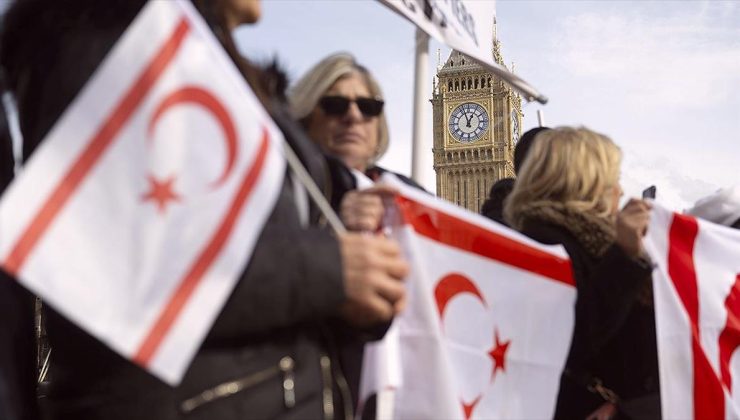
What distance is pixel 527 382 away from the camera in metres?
2.01

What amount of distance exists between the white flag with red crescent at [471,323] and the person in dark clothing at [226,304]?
39cm

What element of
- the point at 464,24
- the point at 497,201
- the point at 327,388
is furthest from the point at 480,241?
the point at 497,201

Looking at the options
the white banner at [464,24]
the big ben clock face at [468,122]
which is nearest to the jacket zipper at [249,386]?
the white banner at [464,24]

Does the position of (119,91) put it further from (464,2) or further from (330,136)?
(464,2)

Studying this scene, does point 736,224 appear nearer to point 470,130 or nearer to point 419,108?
point 419,108

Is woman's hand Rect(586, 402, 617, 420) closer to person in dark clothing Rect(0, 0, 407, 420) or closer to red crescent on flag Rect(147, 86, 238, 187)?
person in dark clothing Rect(0, 0, 407, 420)

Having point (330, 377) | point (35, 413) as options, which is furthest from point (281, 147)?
point (35, 413)

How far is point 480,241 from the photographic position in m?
1.97

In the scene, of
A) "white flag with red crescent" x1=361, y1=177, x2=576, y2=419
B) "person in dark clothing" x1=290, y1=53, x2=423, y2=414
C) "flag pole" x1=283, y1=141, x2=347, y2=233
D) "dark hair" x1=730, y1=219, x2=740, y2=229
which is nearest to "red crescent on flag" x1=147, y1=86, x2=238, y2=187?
"flag pole" x1=283, y1=141, x2=347, y2=233

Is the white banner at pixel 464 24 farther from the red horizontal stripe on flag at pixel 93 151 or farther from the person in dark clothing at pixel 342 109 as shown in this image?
the red horizontal stripe on flag at pixel 93 151

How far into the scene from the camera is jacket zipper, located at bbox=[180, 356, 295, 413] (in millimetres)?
1055

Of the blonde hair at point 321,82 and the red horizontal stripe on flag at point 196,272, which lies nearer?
the red horizontal stripe on flag at point 196,272

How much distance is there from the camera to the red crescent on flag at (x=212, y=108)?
3.44ft

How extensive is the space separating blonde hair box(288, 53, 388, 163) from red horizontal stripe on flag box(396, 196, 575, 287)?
0.28m
